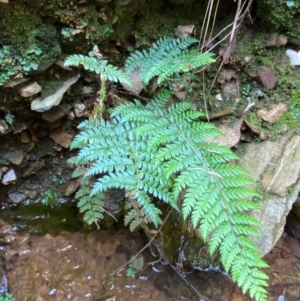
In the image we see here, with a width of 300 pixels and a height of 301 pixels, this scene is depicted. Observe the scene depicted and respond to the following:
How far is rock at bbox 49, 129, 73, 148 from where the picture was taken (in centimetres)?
258

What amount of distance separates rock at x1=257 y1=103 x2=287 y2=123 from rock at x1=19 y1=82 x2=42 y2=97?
4.60 feet

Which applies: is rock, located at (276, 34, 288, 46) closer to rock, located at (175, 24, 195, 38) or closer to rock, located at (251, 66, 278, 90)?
rock, located at (251, 66, 278, 90)

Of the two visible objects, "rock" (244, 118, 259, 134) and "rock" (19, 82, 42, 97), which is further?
"rock" (244, 118, 259, 134)

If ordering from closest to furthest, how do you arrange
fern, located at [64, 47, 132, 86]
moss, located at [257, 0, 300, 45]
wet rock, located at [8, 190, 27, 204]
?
fern, located at [64, 47, 132, 86]
moss, located at [257, 0, 300, 45]
wet rock, located at [8, 190, 27, 204]

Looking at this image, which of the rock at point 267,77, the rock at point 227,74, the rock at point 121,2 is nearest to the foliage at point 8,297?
the rock at point 121,2

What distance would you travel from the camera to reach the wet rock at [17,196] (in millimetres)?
2734

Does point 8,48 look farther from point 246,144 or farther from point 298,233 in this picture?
point 298,233

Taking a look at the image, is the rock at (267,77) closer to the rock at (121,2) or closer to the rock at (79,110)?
the rock at (121,2)

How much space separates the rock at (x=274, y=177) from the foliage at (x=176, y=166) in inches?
18.7

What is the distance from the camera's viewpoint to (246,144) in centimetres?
262

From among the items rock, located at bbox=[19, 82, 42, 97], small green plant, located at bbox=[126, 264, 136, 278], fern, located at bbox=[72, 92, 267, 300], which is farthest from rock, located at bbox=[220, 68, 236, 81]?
small green plant, located at bbox=[126, 264, 136, 278]

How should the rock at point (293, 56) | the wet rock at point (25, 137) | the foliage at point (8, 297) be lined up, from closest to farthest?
the foliage at point (8, 297), the wet rock at point (25, 137), the rock at point (293, 56)

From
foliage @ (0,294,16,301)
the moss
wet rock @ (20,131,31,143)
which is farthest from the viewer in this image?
wet rock @ (20,131,31,143)

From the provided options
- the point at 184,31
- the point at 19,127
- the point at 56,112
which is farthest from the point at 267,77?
the point at 19,127
